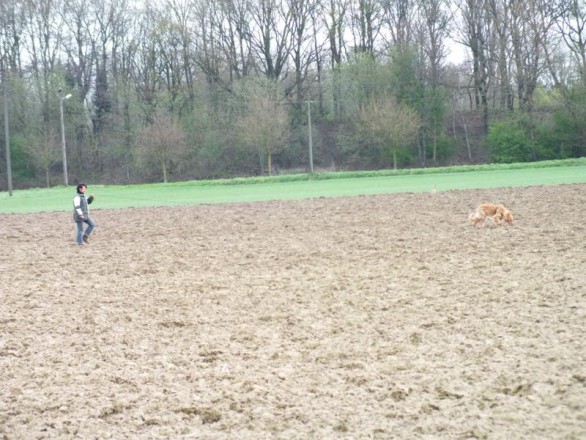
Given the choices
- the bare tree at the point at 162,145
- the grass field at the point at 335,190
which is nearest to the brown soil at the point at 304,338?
the grass field at the point at 335,190

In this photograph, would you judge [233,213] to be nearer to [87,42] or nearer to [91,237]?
[91,237]

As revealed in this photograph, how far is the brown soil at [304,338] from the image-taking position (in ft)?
20.0

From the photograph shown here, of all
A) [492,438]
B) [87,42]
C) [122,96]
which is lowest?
[492,438]

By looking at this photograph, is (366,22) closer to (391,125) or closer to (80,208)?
(391,125)

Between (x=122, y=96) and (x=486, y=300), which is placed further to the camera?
(x=122, y=96)

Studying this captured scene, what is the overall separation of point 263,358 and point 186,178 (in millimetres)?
57227

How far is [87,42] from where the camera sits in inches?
2771

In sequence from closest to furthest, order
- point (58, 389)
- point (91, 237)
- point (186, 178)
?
point (58, 389)
point (91, 237)
point (186, 178)

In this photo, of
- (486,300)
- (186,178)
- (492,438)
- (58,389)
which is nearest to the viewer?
(492,438)

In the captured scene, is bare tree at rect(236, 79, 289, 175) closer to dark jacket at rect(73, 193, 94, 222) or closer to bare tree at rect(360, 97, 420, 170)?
Result: bare tree at rect(360, 97, 420, 170)

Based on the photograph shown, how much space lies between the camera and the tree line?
2400 inches

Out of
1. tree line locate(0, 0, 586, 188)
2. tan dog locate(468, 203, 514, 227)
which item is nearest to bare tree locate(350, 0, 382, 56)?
tree line locate(0, 0, 586, 188)

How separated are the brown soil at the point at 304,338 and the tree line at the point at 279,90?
148 ft

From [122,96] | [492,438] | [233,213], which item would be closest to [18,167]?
[122,96]
